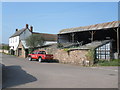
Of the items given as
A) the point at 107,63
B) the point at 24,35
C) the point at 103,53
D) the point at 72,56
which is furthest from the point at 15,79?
the point at 24,35

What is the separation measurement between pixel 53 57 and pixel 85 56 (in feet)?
24.7

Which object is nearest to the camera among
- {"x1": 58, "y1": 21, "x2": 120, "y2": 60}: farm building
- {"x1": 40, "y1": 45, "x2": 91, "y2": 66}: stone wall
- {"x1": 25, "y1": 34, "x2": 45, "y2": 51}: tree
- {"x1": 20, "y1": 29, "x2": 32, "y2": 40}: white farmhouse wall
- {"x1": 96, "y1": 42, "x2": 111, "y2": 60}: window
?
{"x1": 40, "y1": 45, "x2": 91, "y2": 66}: stone wall

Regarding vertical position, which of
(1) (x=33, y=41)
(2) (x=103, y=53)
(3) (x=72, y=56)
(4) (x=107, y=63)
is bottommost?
(4) (x=107, y=63)

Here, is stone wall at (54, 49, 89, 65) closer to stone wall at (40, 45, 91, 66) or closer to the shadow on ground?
stone wall at (40, 45, 91, 66)

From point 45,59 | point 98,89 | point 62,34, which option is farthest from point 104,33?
point 98,89

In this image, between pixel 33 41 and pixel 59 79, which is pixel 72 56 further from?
pixel 33 41

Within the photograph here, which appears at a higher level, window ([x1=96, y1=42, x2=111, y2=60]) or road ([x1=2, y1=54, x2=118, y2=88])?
window ([x1=96, y1=42, x2=111, y2=60])

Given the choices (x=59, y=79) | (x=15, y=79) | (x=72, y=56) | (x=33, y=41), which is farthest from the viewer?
(x=33, y=41)

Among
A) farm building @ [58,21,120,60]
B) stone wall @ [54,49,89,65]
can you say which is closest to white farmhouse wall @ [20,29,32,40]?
farm building @ [58,21,120,60]

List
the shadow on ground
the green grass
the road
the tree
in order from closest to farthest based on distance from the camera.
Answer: the road → the shadow on ground → the green grass → the tree

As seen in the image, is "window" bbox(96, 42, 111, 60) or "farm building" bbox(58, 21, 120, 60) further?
"farm building" bbox(58, 21, 120, 60)

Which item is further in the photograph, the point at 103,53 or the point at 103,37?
the point at 103,37

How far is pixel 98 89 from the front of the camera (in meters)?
6.81

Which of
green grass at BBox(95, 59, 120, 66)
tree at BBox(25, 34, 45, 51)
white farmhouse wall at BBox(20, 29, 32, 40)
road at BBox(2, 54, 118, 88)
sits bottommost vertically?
road at BBox(2, 54, 118, 88)
